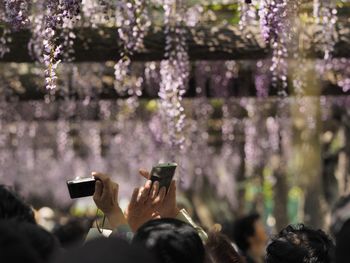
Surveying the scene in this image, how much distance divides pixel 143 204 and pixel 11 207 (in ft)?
2.25

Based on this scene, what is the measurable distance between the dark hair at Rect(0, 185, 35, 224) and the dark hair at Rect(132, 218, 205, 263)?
34.7 inches

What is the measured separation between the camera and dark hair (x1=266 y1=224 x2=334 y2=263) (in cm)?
466

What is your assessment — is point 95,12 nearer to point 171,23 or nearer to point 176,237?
point 171,23

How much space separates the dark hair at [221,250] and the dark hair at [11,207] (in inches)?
35.4

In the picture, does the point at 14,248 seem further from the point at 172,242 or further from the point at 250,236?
the point at 250,236

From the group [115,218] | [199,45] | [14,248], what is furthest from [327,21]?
[14,248]

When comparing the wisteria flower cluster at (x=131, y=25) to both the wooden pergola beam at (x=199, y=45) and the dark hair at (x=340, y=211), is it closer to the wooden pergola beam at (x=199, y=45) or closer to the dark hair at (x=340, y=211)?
the wooden pergola beam at (x=199, y=45)

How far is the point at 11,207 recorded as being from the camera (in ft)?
15.2

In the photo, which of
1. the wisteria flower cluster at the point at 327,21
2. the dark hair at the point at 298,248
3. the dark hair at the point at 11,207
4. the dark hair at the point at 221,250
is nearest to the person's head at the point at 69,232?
the wisteria flower cluster at the point at 327,21

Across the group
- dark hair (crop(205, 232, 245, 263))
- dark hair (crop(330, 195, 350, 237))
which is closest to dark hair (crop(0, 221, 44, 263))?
dark hair (crop(205, 232, 245, 263))

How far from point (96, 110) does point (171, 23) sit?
17.0 feet

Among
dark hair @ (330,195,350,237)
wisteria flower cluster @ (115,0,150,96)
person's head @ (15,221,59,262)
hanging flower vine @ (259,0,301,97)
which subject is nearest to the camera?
person's head @ (15,221,59,262)

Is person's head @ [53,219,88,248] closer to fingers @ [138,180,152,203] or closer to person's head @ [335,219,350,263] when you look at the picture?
fingers @ [138,180,152,203]

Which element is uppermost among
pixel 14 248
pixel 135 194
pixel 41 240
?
pixel 14 248
